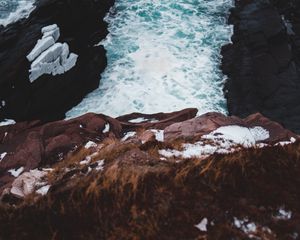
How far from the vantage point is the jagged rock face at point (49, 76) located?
592 inches

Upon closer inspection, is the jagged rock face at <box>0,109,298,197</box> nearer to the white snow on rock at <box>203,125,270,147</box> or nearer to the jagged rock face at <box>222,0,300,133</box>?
the white snow on rock at <box>203,125,270,147</box>

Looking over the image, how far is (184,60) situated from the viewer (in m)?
17.5

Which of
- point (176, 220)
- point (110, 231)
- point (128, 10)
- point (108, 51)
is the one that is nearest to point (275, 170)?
point (176, 220)

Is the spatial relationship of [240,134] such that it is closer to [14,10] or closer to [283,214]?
[283,214]

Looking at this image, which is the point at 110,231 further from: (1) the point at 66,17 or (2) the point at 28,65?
(1) the point at 66,17

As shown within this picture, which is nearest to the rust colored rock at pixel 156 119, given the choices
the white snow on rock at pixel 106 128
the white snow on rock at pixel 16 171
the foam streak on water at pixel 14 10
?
the white snow on rock at pixel 106 128

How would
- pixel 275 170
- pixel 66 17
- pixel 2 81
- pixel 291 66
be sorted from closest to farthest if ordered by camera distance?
pixel 275 170 → pixel 2 81 → pixel 291 66 → pixel 66 17

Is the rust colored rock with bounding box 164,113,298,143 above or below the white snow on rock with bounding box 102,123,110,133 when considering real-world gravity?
above

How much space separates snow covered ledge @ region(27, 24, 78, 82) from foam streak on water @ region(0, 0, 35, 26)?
2.16 m

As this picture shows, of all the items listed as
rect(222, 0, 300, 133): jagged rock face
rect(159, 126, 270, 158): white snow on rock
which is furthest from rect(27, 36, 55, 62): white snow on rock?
rect(159, 126, 270, 158): white snow on rock

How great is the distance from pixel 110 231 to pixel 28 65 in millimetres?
13490

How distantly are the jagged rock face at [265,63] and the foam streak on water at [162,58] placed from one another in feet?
2.09

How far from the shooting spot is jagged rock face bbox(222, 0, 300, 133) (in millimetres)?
15219

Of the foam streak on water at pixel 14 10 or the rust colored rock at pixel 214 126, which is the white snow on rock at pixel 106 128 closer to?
the rust colored rock at pixel 214 126
